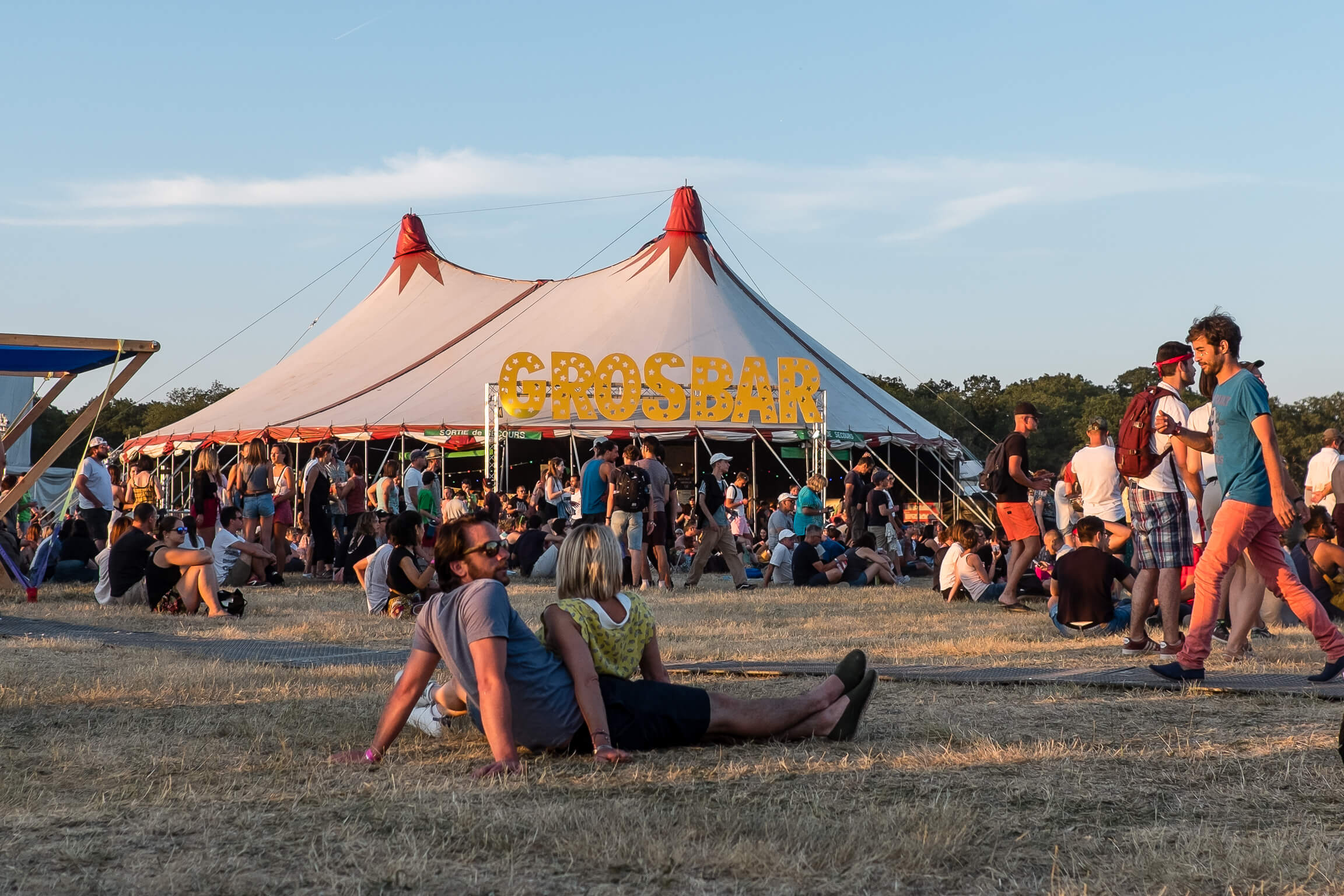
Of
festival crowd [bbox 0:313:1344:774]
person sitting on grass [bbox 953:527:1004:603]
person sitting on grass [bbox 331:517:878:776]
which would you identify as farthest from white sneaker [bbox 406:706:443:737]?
person sitting on grass [bbox 953:527:1004:603]

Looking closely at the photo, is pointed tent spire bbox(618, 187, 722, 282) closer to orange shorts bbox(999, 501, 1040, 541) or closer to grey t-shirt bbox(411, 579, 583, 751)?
orange shorts bbox(999, 501, 1040, 541)

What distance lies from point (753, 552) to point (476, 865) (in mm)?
13290

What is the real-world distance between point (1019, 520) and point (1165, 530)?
280cm

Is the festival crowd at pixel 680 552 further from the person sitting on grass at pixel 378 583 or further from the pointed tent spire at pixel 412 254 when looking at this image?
the pointed tent spire at pixel 412 254

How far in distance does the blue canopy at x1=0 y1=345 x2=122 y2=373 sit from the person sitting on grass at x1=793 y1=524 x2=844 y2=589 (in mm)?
6007

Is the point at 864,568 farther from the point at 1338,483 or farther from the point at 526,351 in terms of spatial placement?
the point at 526,351

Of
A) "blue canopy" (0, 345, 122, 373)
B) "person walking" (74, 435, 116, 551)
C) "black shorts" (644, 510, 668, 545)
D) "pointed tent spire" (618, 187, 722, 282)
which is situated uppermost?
"pointed tent spire" (618, 187, 722, 282)

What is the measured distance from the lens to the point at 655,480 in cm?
1134

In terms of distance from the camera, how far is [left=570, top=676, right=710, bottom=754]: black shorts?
3898mm

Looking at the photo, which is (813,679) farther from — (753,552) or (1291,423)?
(1291,423)

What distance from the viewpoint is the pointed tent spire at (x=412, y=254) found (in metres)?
27.2

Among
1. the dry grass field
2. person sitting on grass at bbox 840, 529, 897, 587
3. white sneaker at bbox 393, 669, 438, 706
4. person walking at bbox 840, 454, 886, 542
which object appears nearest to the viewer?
the dry grass field

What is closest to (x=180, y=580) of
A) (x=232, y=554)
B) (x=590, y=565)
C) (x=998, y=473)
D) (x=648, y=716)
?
(x=232, y=554)

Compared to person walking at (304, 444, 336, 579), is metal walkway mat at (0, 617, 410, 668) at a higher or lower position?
lower
